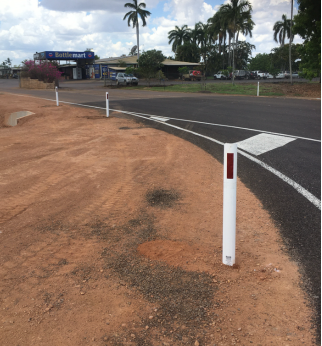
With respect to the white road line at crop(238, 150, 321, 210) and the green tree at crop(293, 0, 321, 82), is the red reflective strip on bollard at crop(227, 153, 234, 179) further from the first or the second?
the green tree at crop(293, 0, 321, 82)

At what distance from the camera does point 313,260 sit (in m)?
3.75

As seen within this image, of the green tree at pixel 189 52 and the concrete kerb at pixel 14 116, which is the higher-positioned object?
the green tree at pixel 189 52

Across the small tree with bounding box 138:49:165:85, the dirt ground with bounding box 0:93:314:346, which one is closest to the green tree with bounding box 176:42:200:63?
the small tree with bounding box 138:49:165:85

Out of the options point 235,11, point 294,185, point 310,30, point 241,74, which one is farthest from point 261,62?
point 294,185

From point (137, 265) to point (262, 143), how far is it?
21.6 ft

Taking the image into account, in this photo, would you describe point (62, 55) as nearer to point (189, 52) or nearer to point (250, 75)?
point (189, 52)

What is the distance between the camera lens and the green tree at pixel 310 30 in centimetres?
2686

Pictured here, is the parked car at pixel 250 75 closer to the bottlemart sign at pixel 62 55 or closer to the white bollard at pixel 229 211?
the bottlemart sign at pixel 62 55

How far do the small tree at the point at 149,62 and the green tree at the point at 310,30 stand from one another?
2058cm

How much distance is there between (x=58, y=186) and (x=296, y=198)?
3.88m

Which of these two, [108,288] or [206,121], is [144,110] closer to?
[206,121]

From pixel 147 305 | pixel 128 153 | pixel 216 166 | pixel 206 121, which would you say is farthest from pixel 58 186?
pixel 206 121

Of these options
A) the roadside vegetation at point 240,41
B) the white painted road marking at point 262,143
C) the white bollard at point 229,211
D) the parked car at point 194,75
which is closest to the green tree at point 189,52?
the roadside vegetation at point 240,41

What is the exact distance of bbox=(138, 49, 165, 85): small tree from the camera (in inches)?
1786
